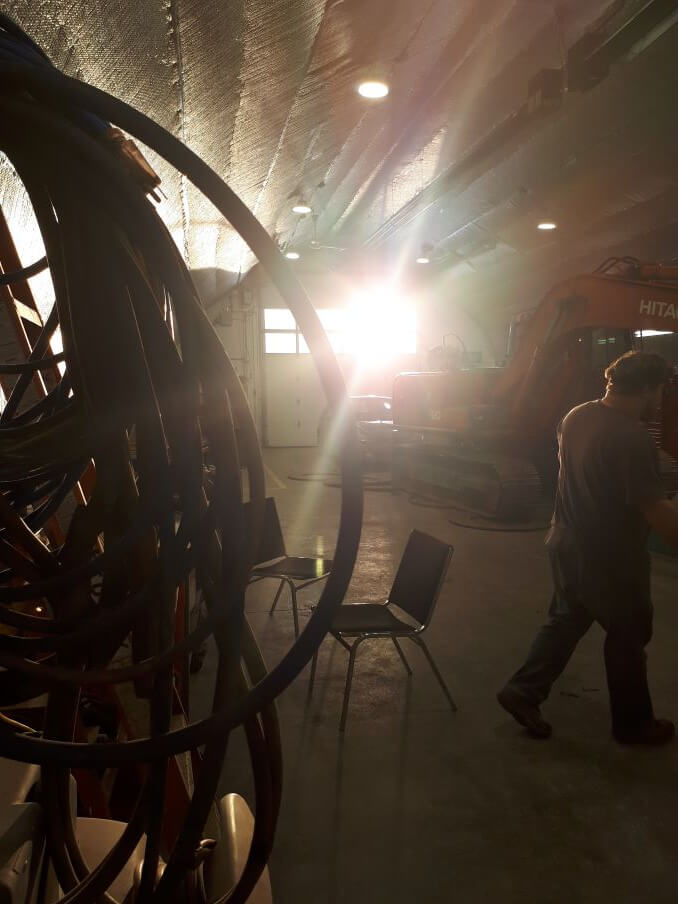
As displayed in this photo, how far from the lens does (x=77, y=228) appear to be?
75 cm

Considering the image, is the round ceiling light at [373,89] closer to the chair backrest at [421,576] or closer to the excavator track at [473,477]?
the chair backrest at [421,576]

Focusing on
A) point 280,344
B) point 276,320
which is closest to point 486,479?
point 280,344

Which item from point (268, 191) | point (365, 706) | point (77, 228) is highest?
point (268, 191)

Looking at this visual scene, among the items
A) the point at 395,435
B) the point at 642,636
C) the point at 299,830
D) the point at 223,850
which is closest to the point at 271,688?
the point at 223,850

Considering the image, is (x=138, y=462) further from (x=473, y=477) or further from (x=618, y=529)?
(x=473, y=477)

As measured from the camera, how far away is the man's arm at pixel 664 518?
2.21 meters

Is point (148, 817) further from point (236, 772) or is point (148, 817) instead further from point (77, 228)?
point (236, 772)

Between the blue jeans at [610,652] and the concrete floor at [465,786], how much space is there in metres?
0.17

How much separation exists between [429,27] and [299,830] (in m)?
3.95

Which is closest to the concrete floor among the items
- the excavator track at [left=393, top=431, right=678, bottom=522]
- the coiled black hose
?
the coiled black hose

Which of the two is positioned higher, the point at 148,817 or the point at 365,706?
the point at 148,817

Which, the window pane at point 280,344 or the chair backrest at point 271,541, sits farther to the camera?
the window pane at point 280,344

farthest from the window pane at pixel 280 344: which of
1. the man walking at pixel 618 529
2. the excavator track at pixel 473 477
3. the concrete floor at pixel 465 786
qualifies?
the man walking at pixel 618 529

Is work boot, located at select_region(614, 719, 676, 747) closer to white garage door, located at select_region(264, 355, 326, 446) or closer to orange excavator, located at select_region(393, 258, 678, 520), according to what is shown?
orange excavator, located at select_region(393, 258, 678, 520)
